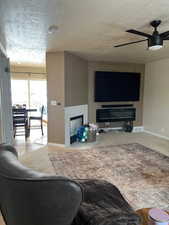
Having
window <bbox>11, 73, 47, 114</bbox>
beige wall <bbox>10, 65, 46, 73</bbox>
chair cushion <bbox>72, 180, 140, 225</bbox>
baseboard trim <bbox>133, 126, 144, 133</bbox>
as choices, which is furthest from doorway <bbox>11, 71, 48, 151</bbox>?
chair cushion <bbox>72, 180, 140, 225</bbox>

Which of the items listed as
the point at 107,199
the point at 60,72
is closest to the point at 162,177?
the point at 107,199

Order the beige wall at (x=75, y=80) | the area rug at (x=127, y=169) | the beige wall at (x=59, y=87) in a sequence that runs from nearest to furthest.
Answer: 1. the area rug at (x=127, y=169)
2. the beige wall at (x=59, y=87)
3. the beige wall at (x=75, y=80)

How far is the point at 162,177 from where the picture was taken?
8.88ft

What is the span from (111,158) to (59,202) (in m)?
2.81

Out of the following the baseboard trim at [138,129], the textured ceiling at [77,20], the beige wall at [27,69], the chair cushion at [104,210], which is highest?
the beige wall at [27,69]

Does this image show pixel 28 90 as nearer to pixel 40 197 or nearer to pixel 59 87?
pixel 59 87

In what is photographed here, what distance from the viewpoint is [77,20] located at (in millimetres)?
2381

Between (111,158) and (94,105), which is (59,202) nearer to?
(111,158)

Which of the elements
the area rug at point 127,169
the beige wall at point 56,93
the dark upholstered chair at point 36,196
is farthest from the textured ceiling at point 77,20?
the area rug at point 127,169

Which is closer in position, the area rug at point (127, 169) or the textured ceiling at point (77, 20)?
the textured ceiling at point (77, 20)

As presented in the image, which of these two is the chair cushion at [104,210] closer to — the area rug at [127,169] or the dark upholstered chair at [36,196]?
the dark upholstered chair at [36,196]

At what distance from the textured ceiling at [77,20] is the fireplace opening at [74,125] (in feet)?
6.85

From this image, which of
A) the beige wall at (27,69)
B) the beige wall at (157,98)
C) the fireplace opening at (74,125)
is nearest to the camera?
the fireplace opening at (74,125)

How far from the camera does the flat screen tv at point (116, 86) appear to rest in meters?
5.55
